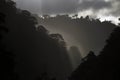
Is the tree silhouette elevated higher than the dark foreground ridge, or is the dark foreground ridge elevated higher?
the dark foreground ridge

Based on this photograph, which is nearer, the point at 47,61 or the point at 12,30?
the point at 12,30

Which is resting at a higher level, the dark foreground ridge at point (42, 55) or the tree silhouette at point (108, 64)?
the dark foreground ridge at point (42, 55)

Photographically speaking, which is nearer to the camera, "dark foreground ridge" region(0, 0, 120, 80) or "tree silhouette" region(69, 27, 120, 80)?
"tree silhouette" region(69, 27, 120, 80)

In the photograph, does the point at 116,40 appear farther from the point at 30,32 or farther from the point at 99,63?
the point at 30,32

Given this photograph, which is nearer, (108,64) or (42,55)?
(108,64)

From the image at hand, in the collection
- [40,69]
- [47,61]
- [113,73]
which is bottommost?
[113,73]

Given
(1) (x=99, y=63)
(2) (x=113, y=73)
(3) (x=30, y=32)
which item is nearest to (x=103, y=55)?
(1) (x=99, y=63)

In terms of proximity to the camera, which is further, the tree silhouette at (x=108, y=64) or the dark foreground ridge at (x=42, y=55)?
the dark foreground ridge at (x=42, y=55)

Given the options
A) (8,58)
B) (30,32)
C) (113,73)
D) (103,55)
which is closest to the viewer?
(8,58)

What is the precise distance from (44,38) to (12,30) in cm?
2059

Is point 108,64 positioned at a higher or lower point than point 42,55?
lower

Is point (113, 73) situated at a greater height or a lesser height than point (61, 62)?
lesser

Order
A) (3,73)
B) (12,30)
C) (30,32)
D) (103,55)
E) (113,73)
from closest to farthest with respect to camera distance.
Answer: (3,73), (113,73), (103,55), (12,30), (30,32)

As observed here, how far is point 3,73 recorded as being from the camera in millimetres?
21688
